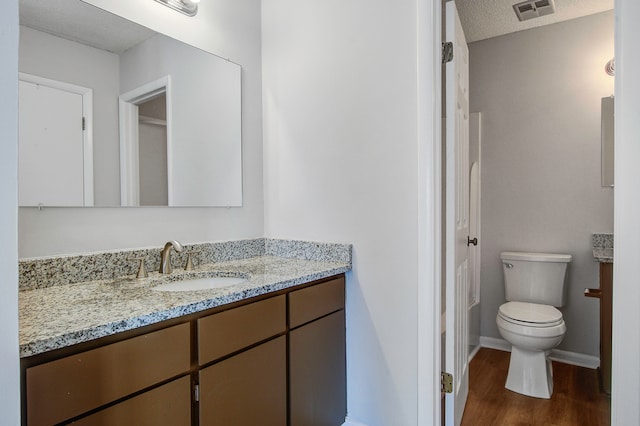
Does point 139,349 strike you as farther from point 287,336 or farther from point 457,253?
point 457,253

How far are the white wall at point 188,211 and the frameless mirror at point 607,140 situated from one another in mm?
2331

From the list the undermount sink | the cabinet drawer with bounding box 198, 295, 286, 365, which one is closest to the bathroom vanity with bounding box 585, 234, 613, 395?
the cabinet drawer with bounding box 198, 295, 286, 365

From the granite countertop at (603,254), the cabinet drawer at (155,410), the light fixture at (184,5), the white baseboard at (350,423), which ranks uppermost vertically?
the light fixture at (184,5)

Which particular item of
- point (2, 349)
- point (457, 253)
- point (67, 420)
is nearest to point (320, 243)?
point (457, 253)

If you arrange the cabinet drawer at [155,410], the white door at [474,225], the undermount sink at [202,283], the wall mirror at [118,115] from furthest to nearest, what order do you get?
1. the white door at [474,225]
2. the undermount sink at [202,283]
3. the wall mirror at [118,115]
4. the cabinet drawer at [155,410]

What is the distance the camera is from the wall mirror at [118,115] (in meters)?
1.27

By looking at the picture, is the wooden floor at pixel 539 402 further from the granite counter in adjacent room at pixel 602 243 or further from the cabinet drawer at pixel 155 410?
the cabinet drawer at pixel 155 410

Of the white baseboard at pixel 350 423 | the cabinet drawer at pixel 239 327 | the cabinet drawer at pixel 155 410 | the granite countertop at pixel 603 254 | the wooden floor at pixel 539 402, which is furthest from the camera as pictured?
the granite countertop at pixel 603 254

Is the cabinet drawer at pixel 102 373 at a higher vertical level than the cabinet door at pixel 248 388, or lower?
higher

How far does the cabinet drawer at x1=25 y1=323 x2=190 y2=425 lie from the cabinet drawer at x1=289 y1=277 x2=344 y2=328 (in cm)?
47

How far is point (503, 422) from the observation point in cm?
191

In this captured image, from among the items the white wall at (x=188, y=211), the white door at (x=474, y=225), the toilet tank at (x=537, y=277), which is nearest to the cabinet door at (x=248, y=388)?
the white wall at (x=188, y=211)

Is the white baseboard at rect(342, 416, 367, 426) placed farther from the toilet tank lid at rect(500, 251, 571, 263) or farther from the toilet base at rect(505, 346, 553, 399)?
the toilet tank lid at rect(500, 251, 571, 263)

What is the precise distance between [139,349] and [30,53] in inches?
43.1
